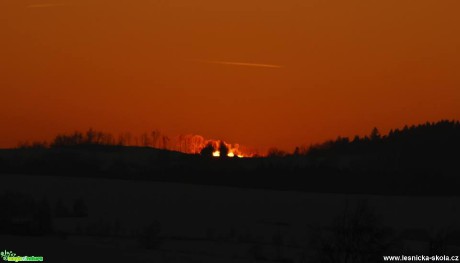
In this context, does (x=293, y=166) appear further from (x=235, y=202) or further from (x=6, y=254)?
(x=6, y=254)

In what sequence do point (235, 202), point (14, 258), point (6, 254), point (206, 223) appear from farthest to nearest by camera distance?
point (235, 202) → point (206, 223) → point (6, 254) → point (14, 258)

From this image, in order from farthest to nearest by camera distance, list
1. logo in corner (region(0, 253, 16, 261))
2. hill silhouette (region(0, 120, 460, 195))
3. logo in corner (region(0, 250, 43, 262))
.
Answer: hill silhouette (region(0, 120, 460, 195)) → logo in corner (region(0, 253, 16, 261)) → logo in corner (region(0, 250, 43, 262))

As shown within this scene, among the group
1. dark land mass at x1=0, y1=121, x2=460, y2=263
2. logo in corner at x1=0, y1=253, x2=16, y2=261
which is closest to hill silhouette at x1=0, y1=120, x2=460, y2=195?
dark land mass at x1=0, y1=121, x2=460, y2=263

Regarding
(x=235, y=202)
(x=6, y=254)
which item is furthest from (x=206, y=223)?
(x=6, y=254)

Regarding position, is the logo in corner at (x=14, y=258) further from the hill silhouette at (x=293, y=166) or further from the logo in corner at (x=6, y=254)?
the hill silhouette at (x=293, y=166)

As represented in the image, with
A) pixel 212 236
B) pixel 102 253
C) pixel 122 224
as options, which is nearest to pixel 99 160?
pixel 122 224

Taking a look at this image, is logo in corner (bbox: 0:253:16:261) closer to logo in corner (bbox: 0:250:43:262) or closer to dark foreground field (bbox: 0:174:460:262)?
logo in corner (bbox: 0:250:43:262)

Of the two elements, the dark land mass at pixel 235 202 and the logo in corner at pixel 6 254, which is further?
the dark land mass at pixel 235 202

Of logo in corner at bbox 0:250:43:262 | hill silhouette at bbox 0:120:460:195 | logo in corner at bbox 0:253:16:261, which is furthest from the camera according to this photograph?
hill silhouette at bbox 0:120:460:195

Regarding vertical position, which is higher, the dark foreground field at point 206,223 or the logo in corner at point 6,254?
the dark foreground field at point 206,223

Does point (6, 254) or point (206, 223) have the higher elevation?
point (206, 223)

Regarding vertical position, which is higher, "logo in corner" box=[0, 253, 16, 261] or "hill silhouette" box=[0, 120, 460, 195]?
"hill silhouette" box=[0, 120, 460, 195]

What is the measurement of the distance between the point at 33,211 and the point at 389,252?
41.6 meters

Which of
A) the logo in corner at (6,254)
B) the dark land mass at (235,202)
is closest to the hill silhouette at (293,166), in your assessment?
the dark land mass at (235,202)
